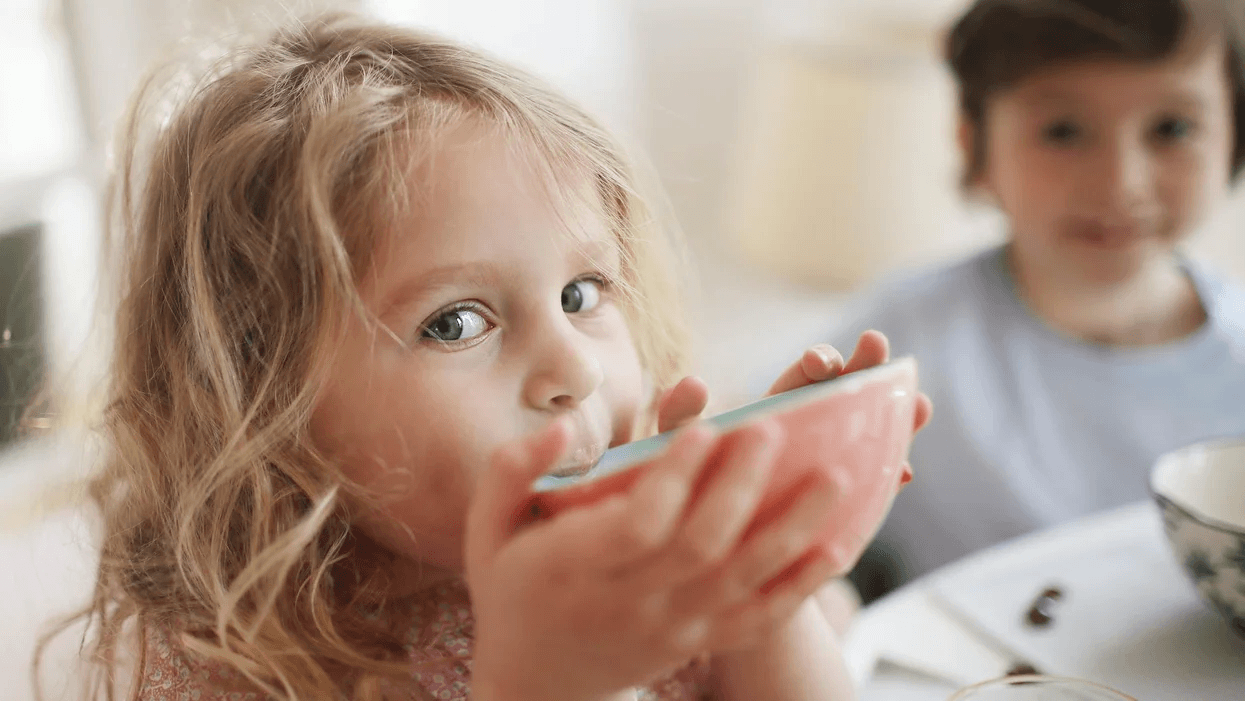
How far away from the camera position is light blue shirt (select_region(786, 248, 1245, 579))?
1.39 m

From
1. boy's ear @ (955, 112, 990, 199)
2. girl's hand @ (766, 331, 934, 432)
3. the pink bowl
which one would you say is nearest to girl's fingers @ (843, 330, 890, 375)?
girl's hand @ (766, 331, 934, 432)

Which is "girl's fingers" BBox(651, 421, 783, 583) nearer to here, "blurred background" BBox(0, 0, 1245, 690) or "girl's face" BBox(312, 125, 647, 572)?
"girl's face" BBox(312, 125, 647, 572)

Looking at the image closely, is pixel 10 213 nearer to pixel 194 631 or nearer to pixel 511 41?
pixel 194 631

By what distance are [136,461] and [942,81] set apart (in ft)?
5.78

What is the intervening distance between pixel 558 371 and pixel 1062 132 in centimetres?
99

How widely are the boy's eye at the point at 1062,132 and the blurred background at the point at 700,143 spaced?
1.63 feet

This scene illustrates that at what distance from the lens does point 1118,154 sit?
4.09 ft

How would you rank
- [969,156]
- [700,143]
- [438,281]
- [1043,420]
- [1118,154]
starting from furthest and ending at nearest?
[700,143] < [969,156] < [1043,420] < [1118,154] < [438,281]

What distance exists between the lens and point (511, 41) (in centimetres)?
187

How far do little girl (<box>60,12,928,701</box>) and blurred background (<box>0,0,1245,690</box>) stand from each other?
0.17 m

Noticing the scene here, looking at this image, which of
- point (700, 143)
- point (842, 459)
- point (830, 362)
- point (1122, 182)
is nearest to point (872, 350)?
point (830, 362)

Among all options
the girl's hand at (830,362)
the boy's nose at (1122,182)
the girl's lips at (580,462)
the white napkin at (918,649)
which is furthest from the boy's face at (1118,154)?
the girl's lips at (580,462)

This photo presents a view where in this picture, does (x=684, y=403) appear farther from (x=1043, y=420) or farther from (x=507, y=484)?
(x=1043, y=420)

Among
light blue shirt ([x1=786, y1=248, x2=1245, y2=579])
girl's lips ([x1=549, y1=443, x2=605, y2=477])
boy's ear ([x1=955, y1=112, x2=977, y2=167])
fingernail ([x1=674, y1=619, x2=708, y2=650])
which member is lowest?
light blue shirt ([x1=786, y1=248, x2=1245, y2=579])
